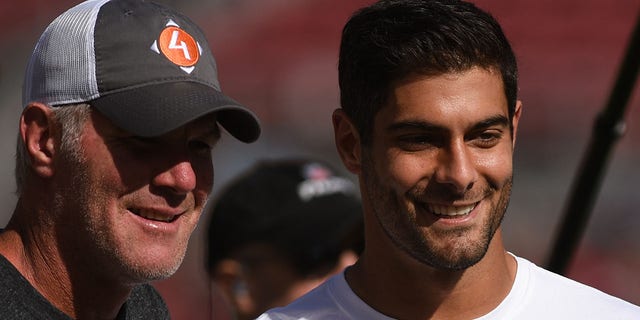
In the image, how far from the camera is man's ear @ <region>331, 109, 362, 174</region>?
2.58 m

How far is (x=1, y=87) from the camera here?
23.8 feet

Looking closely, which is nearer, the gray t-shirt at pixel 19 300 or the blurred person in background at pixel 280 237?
the gray t-shirt at pixel 19 300

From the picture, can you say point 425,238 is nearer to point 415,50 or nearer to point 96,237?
point 415,50

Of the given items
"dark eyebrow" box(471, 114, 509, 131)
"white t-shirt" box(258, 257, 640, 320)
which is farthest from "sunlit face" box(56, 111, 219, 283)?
"dark eyebrow" box(471, 114, 509, 131)

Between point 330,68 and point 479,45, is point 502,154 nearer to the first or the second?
point 479,45

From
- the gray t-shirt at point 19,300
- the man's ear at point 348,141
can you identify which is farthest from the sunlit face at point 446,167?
the gray t-shirt at point 19,300

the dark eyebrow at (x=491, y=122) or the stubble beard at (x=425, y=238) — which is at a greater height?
the dark eyebrow at (x=491, y=122)

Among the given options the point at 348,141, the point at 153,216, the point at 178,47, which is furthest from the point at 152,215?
the point at 348,141

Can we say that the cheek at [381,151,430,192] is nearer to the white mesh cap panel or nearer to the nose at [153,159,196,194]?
the nose at [153,159,196,194]

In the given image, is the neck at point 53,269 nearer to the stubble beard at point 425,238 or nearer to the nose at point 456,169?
the stubble beard at point 425,238

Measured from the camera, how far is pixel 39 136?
234 centimetres

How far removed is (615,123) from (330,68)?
13.8 ft

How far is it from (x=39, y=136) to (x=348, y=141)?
0.70m

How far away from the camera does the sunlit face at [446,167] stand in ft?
7.73
